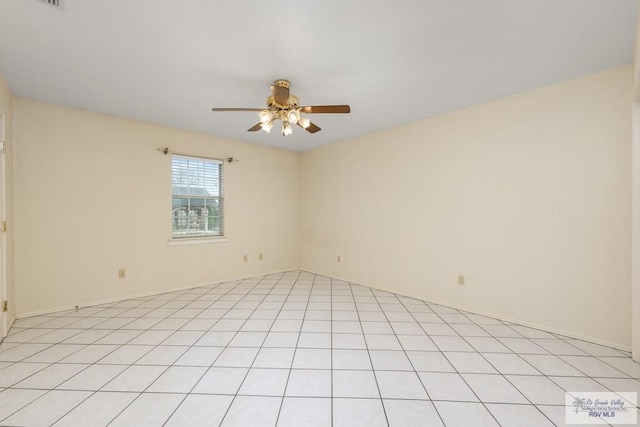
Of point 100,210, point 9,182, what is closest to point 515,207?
point 100,210

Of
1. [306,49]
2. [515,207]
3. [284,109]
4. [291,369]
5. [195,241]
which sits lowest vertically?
[291,369]

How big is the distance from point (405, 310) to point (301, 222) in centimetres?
279

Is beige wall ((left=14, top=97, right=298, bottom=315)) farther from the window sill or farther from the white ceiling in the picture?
the white ceiling

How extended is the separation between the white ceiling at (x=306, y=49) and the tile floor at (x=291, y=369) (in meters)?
2.39

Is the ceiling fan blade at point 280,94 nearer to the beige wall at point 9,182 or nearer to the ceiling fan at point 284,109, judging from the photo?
the ceiling fan at point 284,109

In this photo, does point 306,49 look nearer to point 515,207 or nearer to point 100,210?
point 515,207

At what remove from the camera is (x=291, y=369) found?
1911 mm

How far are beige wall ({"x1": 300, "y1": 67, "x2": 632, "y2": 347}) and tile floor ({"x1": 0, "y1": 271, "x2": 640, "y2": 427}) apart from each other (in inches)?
15.3

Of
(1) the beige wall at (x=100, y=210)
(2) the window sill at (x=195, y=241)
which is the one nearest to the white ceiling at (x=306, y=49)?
(1) the beige wall at (x=100, y=210)

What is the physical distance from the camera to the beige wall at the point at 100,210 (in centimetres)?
288

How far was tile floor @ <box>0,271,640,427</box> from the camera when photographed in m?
1.49

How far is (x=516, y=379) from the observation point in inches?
70.8

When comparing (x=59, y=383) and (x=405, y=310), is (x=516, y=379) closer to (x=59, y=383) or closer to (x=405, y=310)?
(x=405, y=310)

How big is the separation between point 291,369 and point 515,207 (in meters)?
2.69
